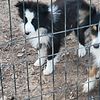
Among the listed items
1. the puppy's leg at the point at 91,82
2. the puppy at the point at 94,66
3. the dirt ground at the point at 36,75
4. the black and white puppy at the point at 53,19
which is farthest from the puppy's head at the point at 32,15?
A: the puppy's leg at the point at 91,82

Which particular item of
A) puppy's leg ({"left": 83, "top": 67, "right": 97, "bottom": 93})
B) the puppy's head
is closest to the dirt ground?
puppy's leg ({"left": 83, "top": 67, "right": 97, "bottom": 93})

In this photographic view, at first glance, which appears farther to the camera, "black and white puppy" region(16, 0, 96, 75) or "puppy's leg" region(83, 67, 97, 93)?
"black and white puppy" region(16, 0, 96, 75)

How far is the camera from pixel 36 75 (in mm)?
3854

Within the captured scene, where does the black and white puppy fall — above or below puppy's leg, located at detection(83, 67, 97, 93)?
above

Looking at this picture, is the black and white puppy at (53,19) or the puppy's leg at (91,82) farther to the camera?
the black and white puppy at (53,19)

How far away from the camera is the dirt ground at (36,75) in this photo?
342cm

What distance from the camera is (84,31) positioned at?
377 cm

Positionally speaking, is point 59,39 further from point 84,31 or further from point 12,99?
point 12,99

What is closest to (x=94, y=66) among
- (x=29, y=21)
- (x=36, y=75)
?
(x=36, y=75)

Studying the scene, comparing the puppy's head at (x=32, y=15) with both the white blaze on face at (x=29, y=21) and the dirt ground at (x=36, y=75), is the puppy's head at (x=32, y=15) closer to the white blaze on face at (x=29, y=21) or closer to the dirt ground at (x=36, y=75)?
the white blaze on face at (x=29, y=21)

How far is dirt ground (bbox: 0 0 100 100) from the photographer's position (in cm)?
342

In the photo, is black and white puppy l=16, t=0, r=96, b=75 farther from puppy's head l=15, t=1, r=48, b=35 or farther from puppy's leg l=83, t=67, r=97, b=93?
puppy's leg l=83, t=67, r=97, b=93

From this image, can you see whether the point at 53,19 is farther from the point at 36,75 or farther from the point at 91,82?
the point at 91,82

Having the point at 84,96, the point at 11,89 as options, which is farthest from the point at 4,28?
the point at 84,96
